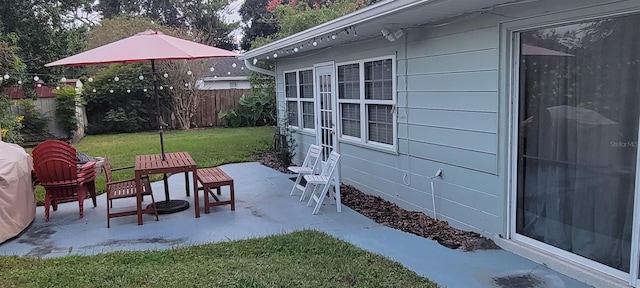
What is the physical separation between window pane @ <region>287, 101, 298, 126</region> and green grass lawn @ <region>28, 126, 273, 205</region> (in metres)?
1.18

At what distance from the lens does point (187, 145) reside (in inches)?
466

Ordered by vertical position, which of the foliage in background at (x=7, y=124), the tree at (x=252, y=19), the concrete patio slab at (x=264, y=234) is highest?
the tree at (x=252, y=19)

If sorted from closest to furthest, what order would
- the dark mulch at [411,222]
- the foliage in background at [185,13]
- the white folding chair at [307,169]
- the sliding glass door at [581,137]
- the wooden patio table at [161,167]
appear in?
the sliding glass door at [581,137] → the dark mulch at [411,222] → the wooden patio table at [161,167] → the white folding chair at [307,169] → the foliage in background at [185,13]

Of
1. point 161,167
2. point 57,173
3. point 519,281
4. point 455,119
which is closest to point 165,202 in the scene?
point 161,167

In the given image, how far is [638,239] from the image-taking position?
3062mm

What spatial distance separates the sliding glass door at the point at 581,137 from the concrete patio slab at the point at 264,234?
373mm

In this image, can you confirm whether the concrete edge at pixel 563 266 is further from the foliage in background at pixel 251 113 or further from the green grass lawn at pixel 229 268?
the foliage in background at pixel 251 113

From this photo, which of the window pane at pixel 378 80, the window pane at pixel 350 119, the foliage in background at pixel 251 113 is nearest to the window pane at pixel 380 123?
the window pane at pixel 378 80

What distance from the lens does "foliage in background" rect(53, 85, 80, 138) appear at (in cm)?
1312

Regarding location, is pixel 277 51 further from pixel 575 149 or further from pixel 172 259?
pixel 575 149

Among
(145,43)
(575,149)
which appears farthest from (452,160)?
(145,43)

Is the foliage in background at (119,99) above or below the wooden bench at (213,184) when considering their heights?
above

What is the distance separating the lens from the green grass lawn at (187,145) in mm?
9398

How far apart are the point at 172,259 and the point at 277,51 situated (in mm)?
4729
